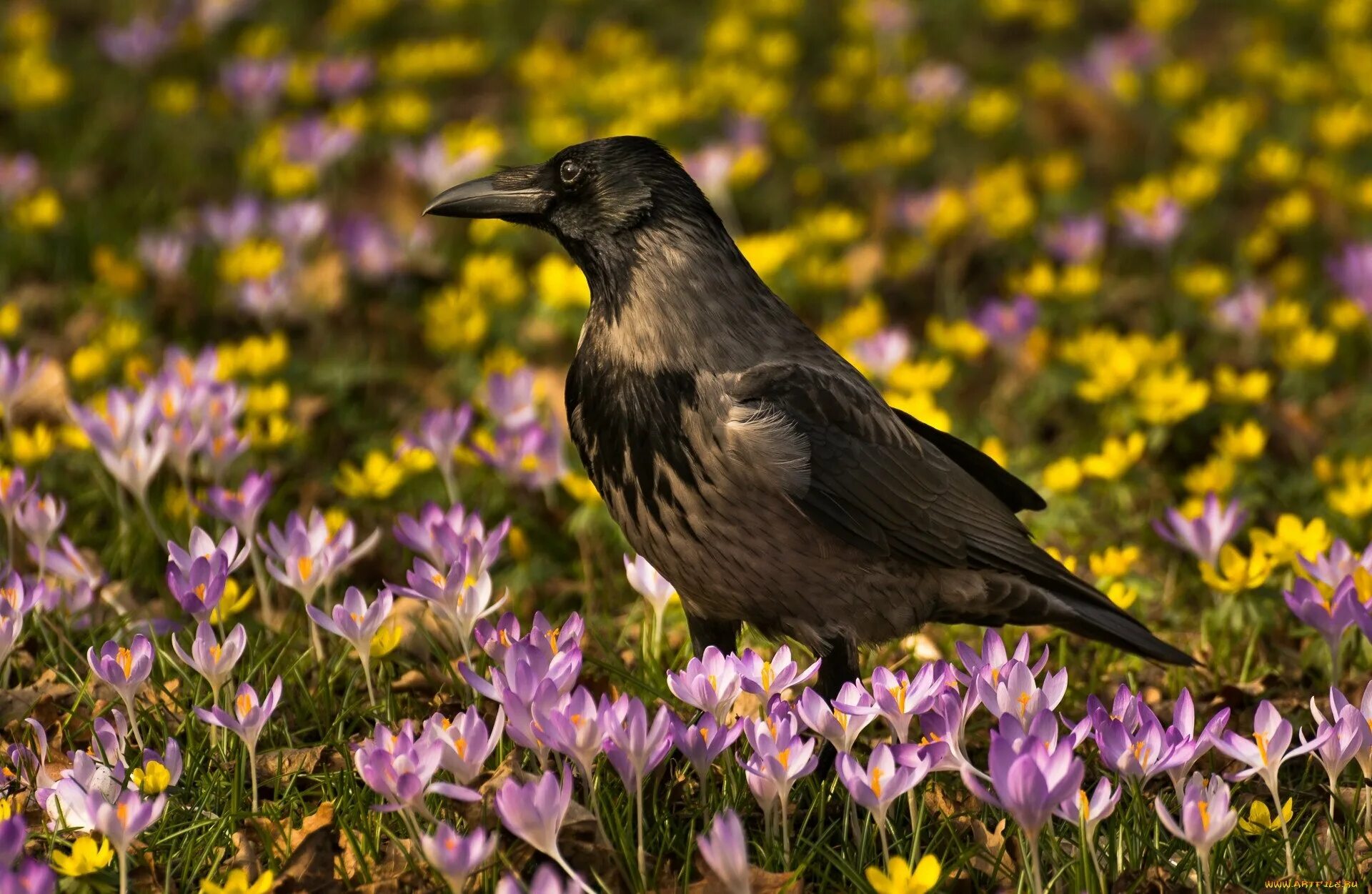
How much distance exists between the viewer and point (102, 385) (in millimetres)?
5461

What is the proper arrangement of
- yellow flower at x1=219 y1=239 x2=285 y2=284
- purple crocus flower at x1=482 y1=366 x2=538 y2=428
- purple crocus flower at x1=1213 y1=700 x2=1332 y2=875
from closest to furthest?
purple crocus flower at x1=1213 y1=700 x2=1332 y2=875, purple crocus flower at x1=482 y1=366 x2=538 y2=428, yellow flower at x1=219 y1=239 x2=285 y2=284

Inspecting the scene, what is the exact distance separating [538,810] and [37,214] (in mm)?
4305

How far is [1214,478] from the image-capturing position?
4.71m

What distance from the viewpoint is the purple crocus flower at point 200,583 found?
3.33 m

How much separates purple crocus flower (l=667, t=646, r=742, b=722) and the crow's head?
1.21 m

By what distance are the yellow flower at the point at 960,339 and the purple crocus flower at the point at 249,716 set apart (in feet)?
10.2

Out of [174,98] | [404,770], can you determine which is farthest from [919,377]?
[174,98]

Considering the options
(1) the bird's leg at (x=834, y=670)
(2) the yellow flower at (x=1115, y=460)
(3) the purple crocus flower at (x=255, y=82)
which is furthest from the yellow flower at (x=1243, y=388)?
(3) the purple crocus flower at (x=255, y=82)

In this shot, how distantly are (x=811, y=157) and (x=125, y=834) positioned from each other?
18.6ft

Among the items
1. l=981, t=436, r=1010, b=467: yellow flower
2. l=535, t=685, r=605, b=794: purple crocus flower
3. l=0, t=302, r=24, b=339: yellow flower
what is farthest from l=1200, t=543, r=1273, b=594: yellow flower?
l=0, t=302, r=24, b=339: yellow flower

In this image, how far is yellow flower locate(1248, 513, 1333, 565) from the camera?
4.10m

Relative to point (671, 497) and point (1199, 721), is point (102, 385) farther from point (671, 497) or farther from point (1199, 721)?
point (1199, 721)

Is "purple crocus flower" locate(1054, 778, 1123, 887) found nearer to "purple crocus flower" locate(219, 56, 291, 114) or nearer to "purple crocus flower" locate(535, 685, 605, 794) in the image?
"purple crocus flower" locate(535, 685, 605, 794)

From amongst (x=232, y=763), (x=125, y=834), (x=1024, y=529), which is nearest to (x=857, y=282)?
(x=1024, y=529)
